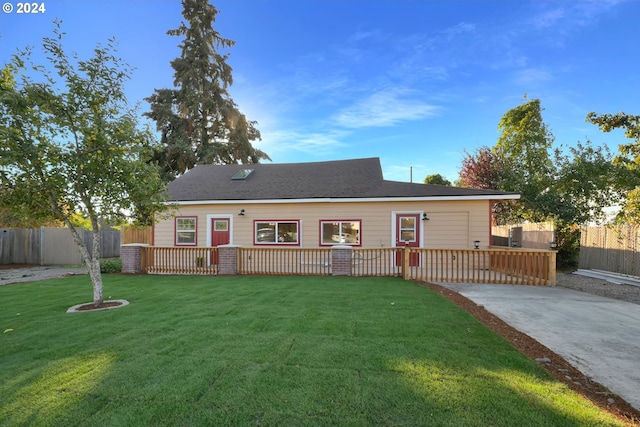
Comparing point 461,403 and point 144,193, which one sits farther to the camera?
point 144,193

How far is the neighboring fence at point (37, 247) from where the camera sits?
1519 centimetres

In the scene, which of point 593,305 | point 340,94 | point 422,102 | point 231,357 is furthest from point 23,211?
point 422,102

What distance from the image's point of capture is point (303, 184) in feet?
44.0

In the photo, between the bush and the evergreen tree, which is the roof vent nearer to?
the bush

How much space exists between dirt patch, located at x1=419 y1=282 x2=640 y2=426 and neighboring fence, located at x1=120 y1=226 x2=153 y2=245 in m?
12.5

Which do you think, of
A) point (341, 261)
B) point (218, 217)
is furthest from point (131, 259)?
point (341, 261)

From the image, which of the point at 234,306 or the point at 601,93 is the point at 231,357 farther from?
the point at 601,93

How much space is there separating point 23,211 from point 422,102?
1560 cm

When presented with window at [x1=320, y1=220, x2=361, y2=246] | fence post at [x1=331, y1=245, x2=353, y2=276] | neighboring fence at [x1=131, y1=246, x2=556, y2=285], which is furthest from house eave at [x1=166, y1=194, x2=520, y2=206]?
fence post at [x1=331, y1=245, x2=353, y2=276]

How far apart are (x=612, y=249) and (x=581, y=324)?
819 cm

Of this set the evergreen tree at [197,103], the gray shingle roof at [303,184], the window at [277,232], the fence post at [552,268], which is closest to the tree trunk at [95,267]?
the gray shingle roof at [303,184]

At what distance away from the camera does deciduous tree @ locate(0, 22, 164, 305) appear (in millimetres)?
5133

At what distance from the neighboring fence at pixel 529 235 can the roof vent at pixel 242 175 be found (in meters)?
13.0

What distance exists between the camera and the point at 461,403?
2.52 m
